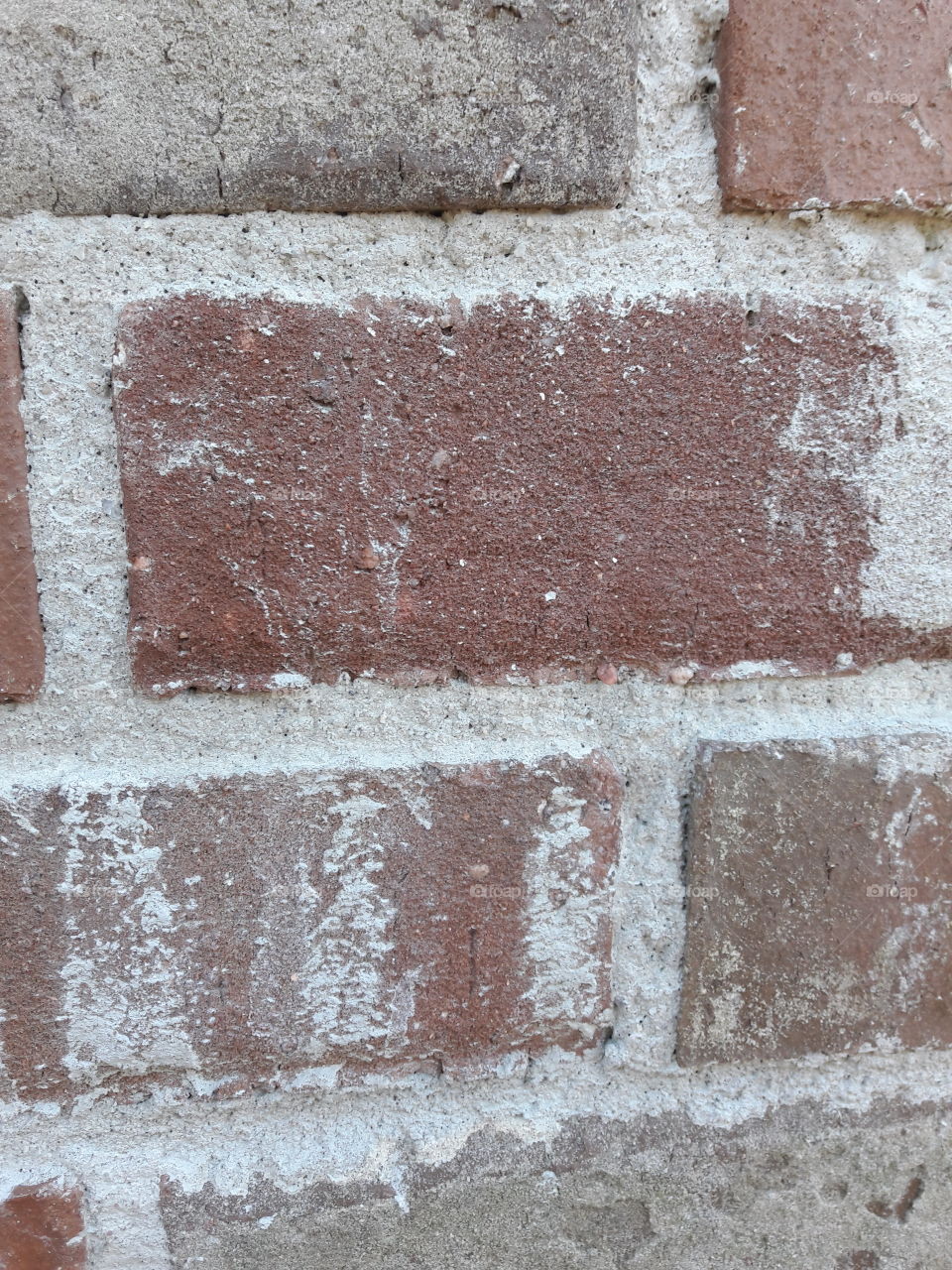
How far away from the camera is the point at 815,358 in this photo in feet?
1.29

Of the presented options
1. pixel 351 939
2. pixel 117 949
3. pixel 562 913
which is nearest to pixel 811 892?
pixel 562 913

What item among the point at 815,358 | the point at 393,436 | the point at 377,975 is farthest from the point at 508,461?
the point at 377,975

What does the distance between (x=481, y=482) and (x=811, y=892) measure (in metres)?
0.28

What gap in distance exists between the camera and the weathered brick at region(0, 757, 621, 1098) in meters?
0.40

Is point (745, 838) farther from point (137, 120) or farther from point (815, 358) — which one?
point (137, 120)

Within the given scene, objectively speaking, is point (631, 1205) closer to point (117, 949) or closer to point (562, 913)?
point (562, 913)

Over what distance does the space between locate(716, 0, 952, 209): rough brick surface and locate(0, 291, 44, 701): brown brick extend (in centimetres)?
34

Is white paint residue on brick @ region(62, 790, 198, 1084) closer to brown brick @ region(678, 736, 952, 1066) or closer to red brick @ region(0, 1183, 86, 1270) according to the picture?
red brick @ region(0, 1183, 86, 1270)

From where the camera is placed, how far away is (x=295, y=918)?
0.41m

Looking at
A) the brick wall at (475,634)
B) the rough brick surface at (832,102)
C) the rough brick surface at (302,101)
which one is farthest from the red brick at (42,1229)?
the rough brick surface at (832,102)

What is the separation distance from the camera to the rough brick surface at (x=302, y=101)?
343 mm

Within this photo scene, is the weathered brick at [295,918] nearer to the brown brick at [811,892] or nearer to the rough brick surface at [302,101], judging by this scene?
the brown brick at [811,892]

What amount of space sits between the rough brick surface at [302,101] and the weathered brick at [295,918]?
10.8 inches

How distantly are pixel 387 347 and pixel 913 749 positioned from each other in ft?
1.13
